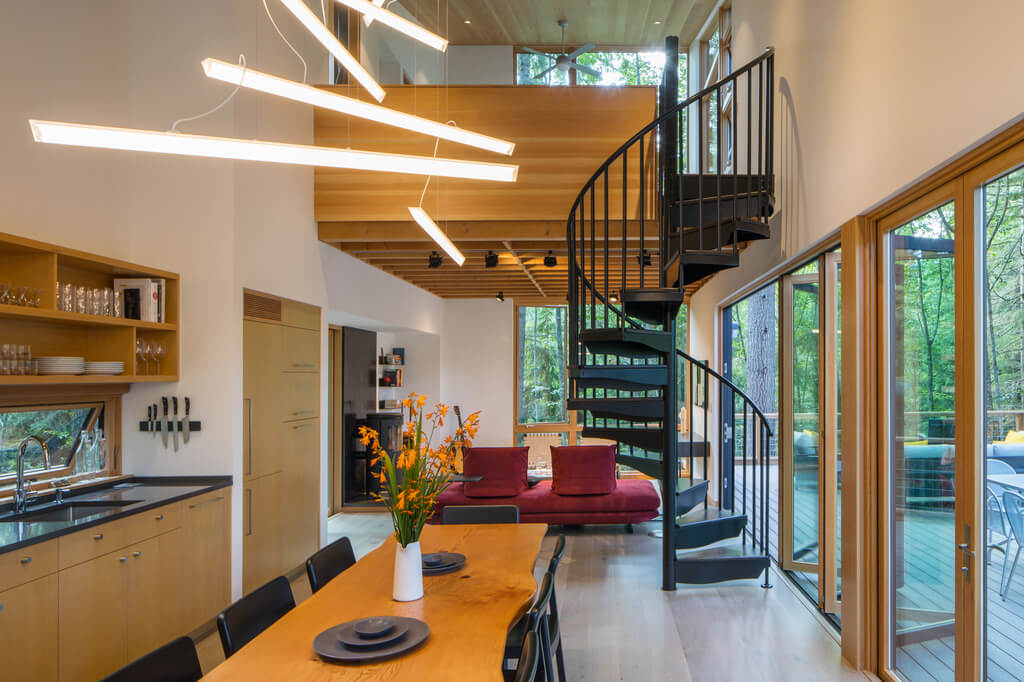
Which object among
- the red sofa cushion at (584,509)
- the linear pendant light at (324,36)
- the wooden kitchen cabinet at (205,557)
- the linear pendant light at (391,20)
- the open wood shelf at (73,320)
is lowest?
the red sofa cushion at (584,509)

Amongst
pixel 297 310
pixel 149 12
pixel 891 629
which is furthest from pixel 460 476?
pixel 149 12

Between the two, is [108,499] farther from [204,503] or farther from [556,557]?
[556,557]

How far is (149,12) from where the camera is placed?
179 inches

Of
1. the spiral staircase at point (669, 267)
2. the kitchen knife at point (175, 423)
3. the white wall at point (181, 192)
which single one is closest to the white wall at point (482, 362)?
the spiral staircase at point (669, 267)

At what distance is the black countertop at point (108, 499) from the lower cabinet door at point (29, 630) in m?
0.20

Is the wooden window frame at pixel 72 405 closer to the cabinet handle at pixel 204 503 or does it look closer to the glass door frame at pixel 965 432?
the cabinet handle at pixel 204 503

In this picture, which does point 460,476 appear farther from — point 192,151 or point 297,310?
point 192,151

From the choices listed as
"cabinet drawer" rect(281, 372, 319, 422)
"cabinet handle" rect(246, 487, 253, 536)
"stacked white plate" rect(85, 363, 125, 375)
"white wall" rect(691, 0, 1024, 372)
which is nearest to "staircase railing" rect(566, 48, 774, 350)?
"white wall" rect(691, 0, 1024, 372)

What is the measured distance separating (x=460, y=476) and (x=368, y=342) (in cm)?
301

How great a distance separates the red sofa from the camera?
675 centimetres

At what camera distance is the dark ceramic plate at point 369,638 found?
210cm

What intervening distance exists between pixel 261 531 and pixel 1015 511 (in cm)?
453

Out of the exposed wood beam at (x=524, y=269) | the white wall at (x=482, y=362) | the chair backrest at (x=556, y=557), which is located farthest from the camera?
the white wall at (x=482, y=362)

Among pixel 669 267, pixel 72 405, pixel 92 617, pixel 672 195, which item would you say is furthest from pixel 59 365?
pixel 672 195
